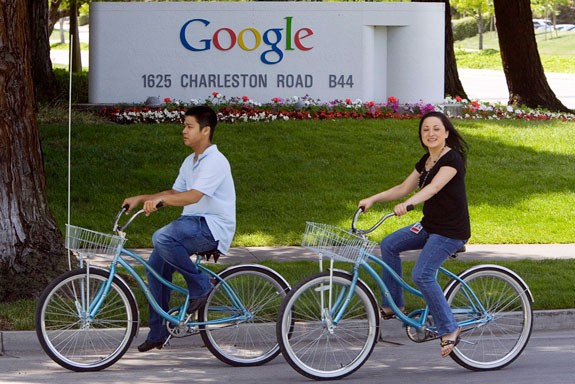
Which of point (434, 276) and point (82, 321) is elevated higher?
point (434, 276)

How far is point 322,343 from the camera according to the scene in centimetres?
734

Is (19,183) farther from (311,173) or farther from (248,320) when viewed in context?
(311,173)

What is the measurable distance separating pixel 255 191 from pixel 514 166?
4.04m

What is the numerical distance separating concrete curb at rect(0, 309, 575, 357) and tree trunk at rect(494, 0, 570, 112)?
14360 millimetres

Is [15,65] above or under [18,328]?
above

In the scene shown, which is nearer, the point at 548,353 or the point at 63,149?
the point at 548,353

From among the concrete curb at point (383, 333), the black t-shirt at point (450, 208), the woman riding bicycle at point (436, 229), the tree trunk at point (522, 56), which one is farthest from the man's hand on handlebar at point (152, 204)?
the tree trunk at point (522, 56)

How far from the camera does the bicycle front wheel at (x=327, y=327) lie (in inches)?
280

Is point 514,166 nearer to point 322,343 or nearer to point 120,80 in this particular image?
point 120,80

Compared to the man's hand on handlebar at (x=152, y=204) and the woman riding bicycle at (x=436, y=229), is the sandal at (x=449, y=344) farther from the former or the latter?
the man's hand on handlebar at (x=152, y=204)

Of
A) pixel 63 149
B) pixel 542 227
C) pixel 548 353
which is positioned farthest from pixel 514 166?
pixel 548 353

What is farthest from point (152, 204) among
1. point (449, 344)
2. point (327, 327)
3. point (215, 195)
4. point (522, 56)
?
point (522, 56)

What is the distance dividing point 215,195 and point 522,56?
16.8 meters

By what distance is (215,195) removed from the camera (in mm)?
7547
